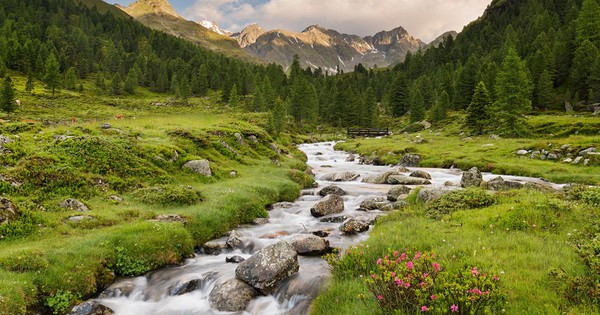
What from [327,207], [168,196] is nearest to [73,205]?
[168,196]

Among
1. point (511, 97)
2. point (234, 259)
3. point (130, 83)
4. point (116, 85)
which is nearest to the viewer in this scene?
point (234, 259)

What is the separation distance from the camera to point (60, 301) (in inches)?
400

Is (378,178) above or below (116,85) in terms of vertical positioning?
below

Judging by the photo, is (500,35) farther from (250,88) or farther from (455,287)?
(455,287)

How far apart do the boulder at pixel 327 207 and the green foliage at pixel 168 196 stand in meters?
7.15

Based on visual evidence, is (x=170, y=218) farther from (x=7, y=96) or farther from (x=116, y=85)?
(x=116, y=85)

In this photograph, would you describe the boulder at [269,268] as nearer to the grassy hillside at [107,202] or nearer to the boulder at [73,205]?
the grassy hillside at [107,202]

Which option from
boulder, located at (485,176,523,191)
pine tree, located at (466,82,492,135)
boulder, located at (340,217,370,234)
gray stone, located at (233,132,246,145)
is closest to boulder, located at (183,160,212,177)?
gray stone, located at (233,132,246,145)

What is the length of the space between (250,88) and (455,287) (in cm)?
15860

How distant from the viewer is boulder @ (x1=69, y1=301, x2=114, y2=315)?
32.8 feet

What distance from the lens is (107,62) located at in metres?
159

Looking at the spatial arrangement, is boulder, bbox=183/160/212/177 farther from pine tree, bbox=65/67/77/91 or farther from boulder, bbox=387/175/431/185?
pine tree, bbox=65/67/77/91

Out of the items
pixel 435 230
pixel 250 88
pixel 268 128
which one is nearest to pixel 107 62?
pixel 250 88

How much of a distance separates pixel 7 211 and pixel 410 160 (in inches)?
1635
